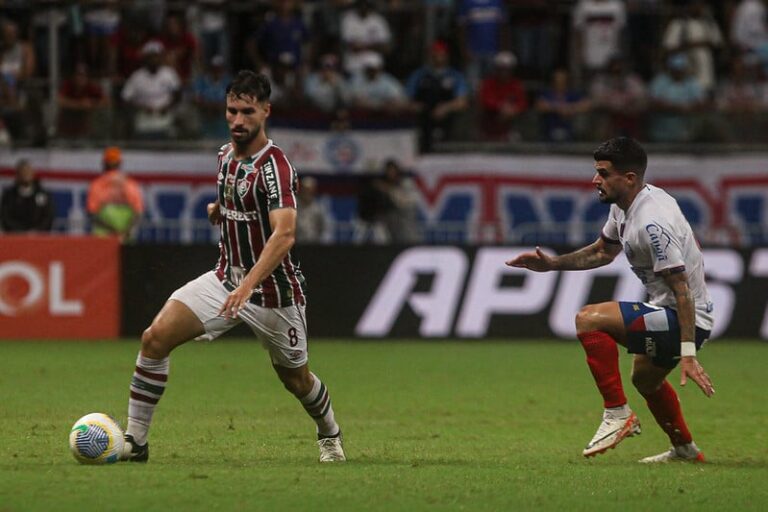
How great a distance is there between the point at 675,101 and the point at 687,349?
14.4m

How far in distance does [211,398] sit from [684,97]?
39.9 ft

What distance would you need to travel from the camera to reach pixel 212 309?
848cm

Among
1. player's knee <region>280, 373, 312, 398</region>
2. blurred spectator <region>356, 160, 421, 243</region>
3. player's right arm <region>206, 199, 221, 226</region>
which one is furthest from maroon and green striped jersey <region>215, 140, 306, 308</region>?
blurred spectator <region>356, 160, 421, 243</region>

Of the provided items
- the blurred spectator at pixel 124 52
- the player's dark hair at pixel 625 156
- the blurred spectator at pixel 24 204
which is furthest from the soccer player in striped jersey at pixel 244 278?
the blurred spectator at pixel 124 52

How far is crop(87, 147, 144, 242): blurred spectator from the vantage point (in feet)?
64.8

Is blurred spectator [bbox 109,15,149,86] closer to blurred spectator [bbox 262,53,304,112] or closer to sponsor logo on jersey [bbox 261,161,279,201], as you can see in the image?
blurred spectator [bbox 262,53,304,112]

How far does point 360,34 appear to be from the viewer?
22.1 meters

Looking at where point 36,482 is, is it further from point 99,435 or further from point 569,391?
point 569,391

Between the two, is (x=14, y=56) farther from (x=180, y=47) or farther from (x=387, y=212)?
(x=387, y=212)

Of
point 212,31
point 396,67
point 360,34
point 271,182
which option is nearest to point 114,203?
point 212,31

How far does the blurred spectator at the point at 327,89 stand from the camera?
21.4 m

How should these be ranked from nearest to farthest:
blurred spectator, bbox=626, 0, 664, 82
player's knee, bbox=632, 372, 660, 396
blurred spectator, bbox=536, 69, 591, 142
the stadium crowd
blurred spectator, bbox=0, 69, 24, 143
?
player's knee, bbox=632, 372, 660, 396, blurred spectator, bbox=0, 69, 24, 143, the stadium crowd, blurred spectator, bbox=536, 69, 591, 142, blurred spectator, bbox=626, 0, 664, 82

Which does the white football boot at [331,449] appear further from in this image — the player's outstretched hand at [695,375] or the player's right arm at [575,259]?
the player's outstretched hand at [695,375]

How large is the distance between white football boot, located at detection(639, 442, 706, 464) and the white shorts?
7.92 feet
